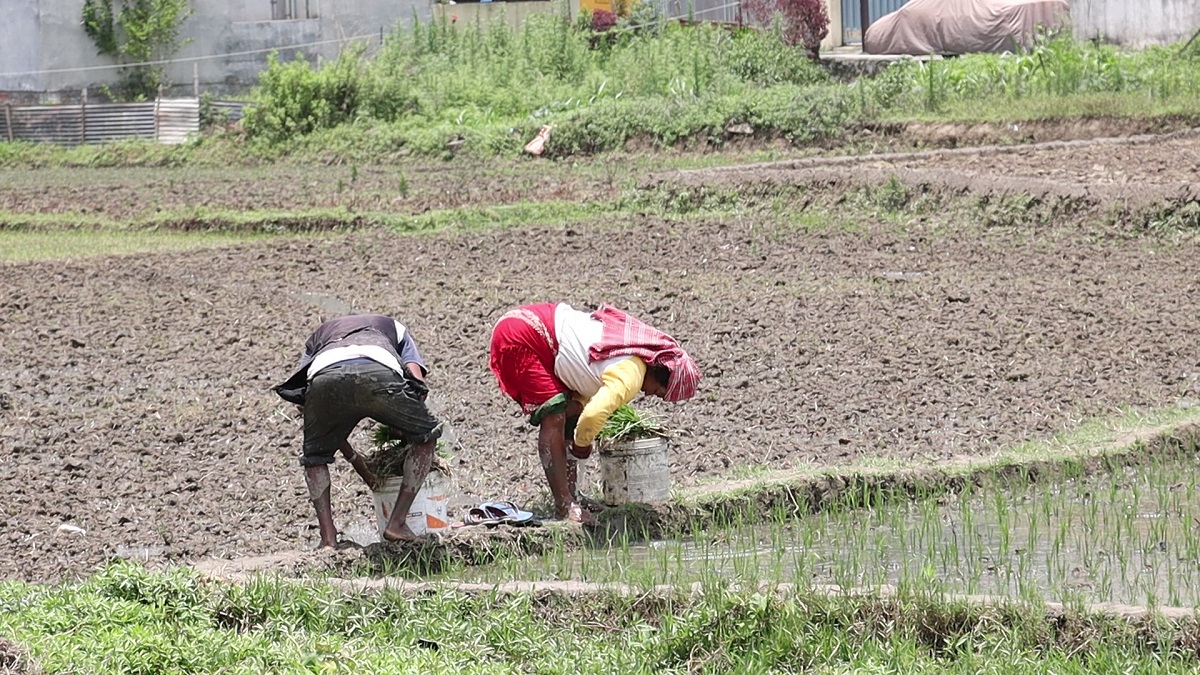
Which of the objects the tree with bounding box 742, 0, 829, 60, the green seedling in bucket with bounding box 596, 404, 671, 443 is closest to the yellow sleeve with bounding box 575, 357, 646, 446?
the green seedling in bucket with bounding box 596, 404, 671, 443

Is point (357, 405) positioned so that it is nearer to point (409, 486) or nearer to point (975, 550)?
point (409, 486)

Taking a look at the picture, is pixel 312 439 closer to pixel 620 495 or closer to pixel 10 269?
pixel 620 495

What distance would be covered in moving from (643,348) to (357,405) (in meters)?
1.18

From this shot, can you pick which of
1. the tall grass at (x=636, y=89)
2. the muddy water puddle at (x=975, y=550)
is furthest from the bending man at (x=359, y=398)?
the tall grass at (x=636, y=89)

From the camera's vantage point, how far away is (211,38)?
108 ft

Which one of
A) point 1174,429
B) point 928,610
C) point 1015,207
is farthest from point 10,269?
point 928,610

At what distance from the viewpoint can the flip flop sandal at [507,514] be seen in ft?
20.8

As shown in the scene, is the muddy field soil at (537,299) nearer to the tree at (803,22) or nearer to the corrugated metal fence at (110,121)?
the tree at (803,22)

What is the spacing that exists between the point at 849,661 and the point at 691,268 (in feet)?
29.1

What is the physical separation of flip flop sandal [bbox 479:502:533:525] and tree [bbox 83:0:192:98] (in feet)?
90.3

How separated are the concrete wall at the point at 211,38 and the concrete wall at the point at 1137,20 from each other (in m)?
13.5

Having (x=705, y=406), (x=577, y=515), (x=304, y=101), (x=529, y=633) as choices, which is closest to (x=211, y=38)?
(x=304, y=101)

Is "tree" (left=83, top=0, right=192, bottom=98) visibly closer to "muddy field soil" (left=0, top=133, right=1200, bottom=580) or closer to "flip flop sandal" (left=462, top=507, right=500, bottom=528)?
"muddy field soil" (left=0, top=133, right=1200, bottom=580)

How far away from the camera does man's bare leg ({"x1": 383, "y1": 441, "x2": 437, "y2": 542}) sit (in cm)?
590
